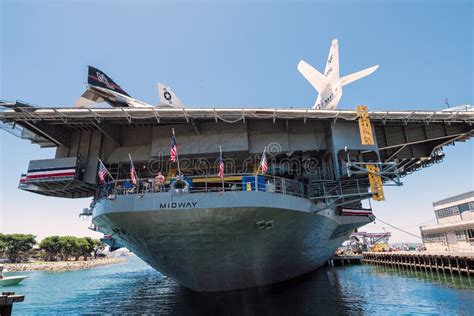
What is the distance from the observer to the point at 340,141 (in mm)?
13852

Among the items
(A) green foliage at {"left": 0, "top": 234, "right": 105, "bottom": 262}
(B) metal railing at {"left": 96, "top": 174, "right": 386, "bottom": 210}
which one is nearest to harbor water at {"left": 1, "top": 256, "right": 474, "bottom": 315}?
(B) metal railing at {"left": 96, "top": 174, "right": 386, "bottom": 210}

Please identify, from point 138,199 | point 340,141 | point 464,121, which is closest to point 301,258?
point 340,141

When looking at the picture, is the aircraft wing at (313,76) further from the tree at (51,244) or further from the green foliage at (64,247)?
the tree at (51,244)

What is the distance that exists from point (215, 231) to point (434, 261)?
24574mm

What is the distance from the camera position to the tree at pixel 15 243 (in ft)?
182

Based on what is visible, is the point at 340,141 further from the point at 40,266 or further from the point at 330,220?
the point at 40,266

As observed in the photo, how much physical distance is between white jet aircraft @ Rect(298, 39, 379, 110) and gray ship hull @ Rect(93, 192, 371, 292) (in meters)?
7.19

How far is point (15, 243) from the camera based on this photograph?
5603 centimetres

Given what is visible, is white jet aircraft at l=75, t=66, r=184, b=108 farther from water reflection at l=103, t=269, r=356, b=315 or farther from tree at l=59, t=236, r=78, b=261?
tree at l=59, t=236, r=78, b=261

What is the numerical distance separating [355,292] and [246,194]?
1066cm

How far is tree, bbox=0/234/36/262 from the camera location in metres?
55.4

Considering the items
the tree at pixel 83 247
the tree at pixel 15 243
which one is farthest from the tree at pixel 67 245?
the tree at pixel 15 243

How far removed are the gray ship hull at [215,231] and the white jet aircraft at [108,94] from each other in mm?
7345

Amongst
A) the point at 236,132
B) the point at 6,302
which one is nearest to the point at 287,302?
the point at 236,132
